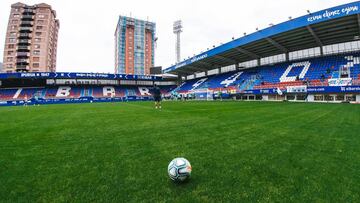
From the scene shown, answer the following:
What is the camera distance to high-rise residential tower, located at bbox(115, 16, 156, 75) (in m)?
90.9

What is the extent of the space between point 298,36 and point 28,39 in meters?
Result: 80.6

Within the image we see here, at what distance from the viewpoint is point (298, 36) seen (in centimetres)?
2573

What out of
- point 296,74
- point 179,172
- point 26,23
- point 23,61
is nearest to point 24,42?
point 23,61

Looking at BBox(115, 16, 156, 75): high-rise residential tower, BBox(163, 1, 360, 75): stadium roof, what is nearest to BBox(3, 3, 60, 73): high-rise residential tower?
BBox(115, 16, 156, 75): high-rise residential tower

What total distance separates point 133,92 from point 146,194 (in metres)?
49.2

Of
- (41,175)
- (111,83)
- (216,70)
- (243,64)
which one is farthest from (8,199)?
(111,83)

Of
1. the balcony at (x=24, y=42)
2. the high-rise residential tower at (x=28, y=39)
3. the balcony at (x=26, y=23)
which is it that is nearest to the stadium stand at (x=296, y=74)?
the high-rise residential tower at (x=28, y=39)

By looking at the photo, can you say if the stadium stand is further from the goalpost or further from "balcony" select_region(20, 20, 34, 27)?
"balcony" select_region(20, 20, 34, 27)

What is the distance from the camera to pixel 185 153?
3494 millimetres

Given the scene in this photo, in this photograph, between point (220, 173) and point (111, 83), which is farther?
point (111, 83)

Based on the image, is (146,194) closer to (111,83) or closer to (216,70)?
(216,70)

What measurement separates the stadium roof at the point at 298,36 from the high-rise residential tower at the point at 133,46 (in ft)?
205

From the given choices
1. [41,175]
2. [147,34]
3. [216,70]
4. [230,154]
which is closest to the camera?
[41,175]

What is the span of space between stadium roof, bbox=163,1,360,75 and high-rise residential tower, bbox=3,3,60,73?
5946 centimetres
